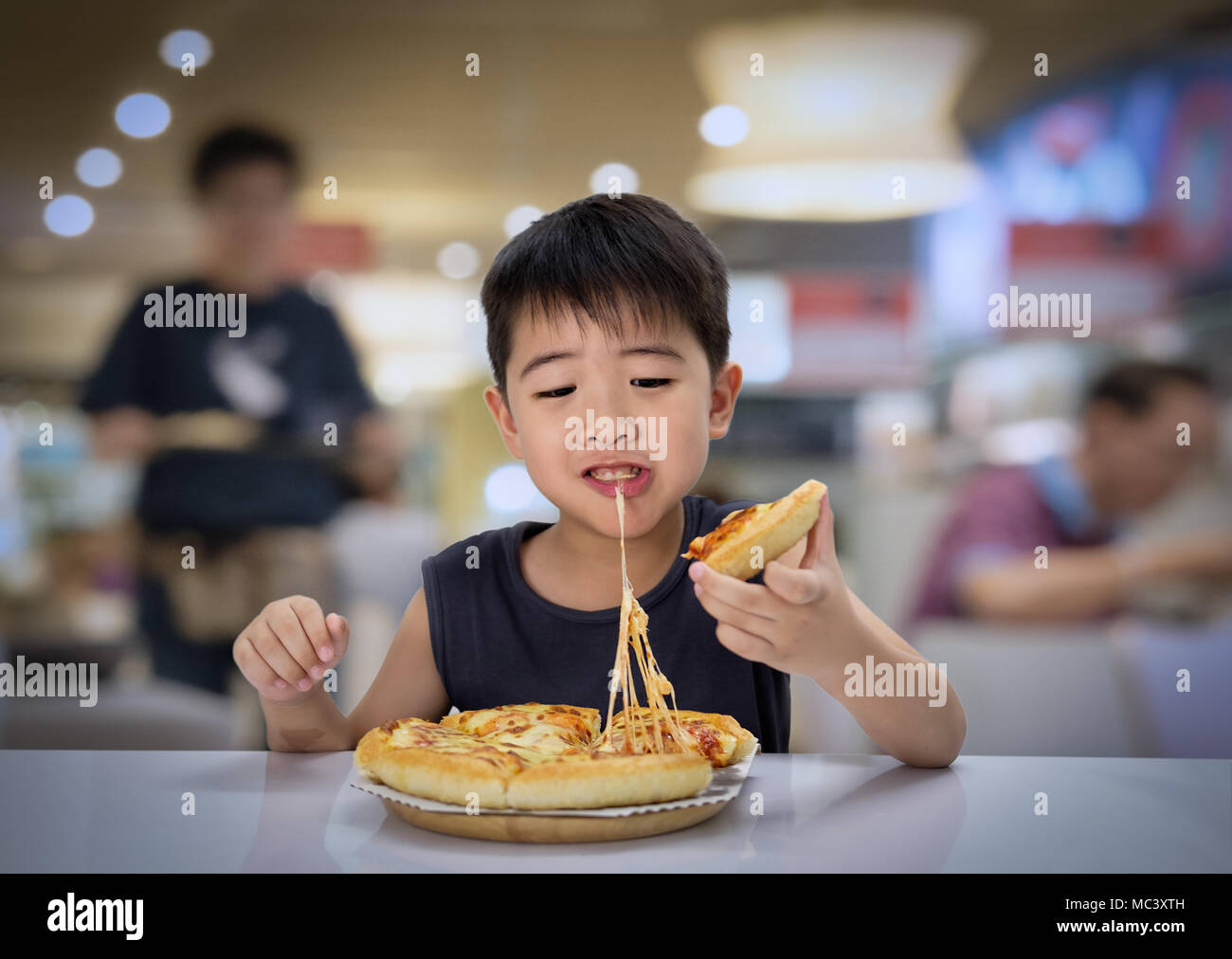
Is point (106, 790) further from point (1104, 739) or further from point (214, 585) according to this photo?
point (214, 585)

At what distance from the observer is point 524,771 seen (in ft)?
2.15

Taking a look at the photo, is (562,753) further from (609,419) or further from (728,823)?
(609,419)

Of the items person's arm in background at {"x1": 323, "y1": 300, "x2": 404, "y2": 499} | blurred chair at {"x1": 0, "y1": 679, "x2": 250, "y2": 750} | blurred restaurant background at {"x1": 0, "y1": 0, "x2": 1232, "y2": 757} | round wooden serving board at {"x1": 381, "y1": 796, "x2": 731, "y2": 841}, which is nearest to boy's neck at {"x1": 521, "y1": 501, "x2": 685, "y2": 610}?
blurred chair at {"x1": 0, "y1": 679, "x2": 250, "y2": 750}

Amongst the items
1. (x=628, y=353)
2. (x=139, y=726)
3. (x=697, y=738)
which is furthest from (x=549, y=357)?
(x=139, y=726)

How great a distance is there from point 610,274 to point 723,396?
8.2 inches

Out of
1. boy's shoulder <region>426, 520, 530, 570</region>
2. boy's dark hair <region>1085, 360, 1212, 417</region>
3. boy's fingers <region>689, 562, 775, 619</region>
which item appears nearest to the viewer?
boy's fingers <region>689, 562, 775, 619</region>

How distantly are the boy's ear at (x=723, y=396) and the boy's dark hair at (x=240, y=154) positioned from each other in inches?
81.1

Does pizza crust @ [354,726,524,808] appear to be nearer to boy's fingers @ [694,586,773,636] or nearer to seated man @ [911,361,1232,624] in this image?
boy's fingers @ [694,586,773,636]

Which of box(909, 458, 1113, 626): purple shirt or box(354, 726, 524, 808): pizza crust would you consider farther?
box(909, 458, 1113, 626): purple shirt

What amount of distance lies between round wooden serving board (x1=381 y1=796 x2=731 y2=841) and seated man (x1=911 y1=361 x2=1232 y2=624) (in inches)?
80.4

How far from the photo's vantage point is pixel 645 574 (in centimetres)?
126

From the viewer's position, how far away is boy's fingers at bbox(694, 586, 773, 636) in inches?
29.8
